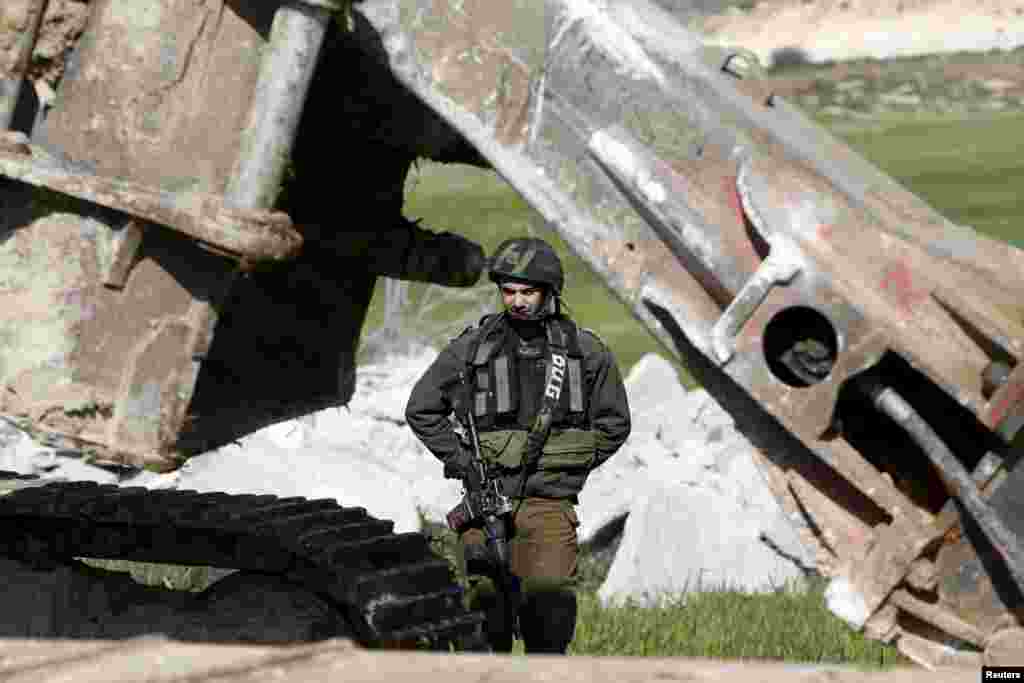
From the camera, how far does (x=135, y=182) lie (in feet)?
18.4

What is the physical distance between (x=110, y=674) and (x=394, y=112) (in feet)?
9.00

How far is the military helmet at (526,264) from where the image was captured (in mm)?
7109

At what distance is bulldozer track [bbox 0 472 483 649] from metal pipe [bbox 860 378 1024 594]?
212cm

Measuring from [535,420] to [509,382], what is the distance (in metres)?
0.17

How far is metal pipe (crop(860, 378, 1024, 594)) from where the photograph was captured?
16.0 ft

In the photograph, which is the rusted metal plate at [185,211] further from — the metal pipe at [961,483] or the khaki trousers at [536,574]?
the khaki trousers at [536,574]

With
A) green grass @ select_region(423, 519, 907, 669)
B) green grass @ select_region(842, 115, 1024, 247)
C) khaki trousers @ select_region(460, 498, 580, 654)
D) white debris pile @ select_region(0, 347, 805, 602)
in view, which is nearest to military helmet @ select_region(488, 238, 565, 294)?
khaki trousers @ select_region(460, 498, 580, 654)

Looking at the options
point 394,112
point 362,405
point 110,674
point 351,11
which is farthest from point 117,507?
point 362,405

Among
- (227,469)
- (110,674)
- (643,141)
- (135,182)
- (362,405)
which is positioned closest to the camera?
(110,674)

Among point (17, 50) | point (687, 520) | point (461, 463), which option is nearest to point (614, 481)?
point (687, 520)

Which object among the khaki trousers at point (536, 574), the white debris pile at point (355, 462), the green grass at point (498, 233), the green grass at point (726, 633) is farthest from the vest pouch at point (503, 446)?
the green grass at point (498, 233)

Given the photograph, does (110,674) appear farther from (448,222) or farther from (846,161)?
(448,222)

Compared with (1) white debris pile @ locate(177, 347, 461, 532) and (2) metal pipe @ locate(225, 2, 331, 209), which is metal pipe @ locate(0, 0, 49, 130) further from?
(1) white debris pile @ locate(177, 347, 461, 532)

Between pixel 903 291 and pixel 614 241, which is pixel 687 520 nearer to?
pixel 614 241
